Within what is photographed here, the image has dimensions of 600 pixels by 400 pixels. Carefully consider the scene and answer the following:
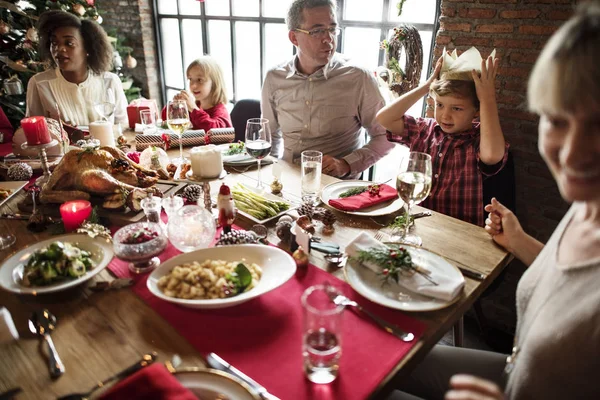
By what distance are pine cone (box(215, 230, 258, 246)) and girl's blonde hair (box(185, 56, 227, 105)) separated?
78.2 inches

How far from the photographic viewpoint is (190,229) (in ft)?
3.58

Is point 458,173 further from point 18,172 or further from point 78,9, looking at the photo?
point 78,9

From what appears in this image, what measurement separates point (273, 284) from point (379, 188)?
741 millimetres

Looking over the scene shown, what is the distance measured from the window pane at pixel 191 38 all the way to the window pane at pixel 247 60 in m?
0.66

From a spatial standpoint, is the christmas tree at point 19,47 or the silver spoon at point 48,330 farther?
the christmas tree at point 19,47

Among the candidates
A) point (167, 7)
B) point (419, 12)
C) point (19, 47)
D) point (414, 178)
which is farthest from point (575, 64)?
point (167, 7)

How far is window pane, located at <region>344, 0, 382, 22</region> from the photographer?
3.16 metres

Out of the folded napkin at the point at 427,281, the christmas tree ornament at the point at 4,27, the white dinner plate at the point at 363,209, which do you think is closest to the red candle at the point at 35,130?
the white dinner plate at the point at 363,209

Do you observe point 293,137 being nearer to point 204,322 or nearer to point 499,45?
point 499,45

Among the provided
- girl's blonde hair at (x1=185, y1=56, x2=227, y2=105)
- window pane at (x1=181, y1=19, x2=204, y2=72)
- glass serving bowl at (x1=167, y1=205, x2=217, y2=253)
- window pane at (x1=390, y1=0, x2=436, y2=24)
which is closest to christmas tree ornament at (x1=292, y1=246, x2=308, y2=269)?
glass serving bowl at (x1=167, y1=205, x2=217, y2=253)

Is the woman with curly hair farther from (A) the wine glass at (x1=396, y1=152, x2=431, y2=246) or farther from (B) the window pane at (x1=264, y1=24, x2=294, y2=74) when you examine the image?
(A) the wine glass at (x1=396, y1=152, x2=431, y2=246)

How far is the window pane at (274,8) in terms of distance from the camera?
401cm

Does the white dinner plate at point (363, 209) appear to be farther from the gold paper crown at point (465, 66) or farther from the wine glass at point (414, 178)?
the gold paper crown at point (465, 66)

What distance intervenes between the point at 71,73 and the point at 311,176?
8.07ft
